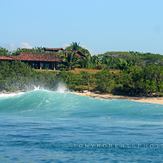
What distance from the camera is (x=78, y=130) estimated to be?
2700 cm

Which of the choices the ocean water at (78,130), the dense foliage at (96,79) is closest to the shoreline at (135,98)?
the dense foliage at (96,79)

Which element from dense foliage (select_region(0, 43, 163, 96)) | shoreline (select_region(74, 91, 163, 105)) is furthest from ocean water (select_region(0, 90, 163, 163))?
dense foliage (select_region(0, 43, 163, 96))

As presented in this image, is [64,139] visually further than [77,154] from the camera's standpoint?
Yes

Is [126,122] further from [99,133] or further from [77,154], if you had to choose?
[77,154]

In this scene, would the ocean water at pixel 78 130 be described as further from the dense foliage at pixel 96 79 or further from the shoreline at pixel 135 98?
the dense foliage at pixel 96 79

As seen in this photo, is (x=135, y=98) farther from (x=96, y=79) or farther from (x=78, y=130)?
(x=78, y=130)

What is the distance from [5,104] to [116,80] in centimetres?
1548

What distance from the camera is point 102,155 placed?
19531 mm

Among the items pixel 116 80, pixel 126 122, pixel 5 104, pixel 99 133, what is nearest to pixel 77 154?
pixel 99 133

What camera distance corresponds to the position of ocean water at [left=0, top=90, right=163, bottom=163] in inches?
771

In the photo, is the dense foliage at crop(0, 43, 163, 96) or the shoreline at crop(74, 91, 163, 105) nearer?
the shoreline at crop(74, 91, 163, 105)

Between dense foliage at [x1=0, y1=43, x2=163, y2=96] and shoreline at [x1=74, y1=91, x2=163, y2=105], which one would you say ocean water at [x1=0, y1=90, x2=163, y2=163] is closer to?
shoreline at [x1=74, y1=91, x2=163, y2=105]

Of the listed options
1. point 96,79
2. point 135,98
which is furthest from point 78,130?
point 96,79

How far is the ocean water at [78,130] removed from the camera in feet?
64.2
